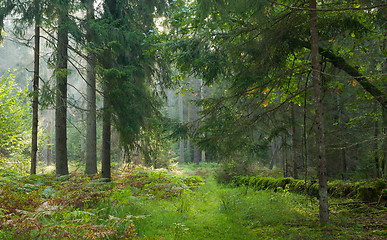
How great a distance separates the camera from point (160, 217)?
5223 mm

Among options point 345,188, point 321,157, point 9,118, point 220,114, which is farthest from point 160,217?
point 9,118

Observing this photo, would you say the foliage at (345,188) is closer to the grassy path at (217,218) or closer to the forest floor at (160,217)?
the forest floor at (160,217)

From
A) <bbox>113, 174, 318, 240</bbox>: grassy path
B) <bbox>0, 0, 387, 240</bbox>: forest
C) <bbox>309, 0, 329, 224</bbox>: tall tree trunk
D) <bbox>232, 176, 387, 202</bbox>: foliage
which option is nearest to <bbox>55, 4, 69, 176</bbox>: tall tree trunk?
<bbox>0, 0, 387, 240</bbox>: forest

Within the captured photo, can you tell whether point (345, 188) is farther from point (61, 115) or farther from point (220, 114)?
point (61, 115)

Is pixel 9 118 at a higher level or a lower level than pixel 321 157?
higher

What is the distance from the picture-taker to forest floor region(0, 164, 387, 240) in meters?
3.51

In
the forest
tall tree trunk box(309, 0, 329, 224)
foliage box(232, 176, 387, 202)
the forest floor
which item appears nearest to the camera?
the forest floor

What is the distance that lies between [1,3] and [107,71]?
3606 millimetres

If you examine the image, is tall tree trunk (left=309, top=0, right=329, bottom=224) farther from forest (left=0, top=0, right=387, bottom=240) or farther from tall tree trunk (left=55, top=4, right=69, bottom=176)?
tall tree trunk (left=55, top=4, right=69, bottom=176)

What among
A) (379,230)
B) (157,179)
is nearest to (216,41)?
(379,230)

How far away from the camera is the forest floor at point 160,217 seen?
138 inches

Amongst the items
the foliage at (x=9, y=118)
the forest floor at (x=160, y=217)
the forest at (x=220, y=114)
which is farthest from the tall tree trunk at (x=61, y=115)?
the foliage at (x=9, y=118)

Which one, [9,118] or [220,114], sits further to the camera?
[9,118]

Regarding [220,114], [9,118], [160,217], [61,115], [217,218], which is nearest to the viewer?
[160,217]
